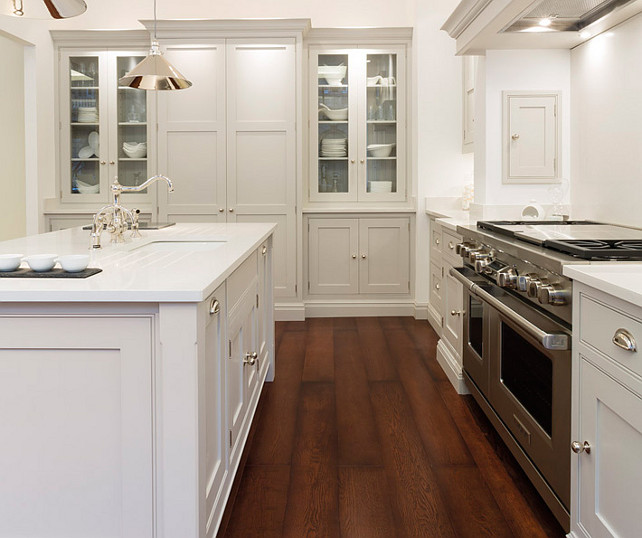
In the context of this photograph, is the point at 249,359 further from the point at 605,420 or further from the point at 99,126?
the point at 99,126

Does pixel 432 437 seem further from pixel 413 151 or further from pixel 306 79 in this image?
pixel 306 79

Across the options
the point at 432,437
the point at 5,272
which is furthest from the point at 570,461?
the point at 5,272

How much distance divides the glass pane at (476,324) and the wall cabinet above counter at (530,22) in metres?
1.29

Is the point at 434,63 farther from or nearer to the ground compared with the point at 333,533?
farther from the ground

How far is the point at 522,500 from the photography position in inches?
88.1

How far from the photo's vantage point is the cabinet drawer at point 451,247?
12.1 ft

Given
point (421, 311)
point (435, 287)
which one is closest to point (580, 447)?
point (435, 287)

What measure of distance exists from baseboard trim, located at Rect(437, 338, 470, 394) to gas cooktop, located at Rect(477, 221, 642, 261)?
2.65 ft

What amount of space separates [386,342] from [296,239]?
1.29 m

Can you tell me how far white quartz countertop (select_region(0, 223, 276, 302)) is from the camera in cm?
153

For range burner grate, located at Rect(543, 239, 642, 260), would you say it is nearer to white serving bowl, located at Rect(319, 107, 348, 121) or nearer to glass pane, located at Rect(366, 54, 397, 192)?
glass pane, located at Rect(366, 54, 397, 192)

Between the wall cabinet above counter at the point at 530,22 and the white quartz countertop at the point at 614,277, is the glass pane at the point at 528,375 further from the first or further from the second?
the wall cabinet above counter at the point at 530,22

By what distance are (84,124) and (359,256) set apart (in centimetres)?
265

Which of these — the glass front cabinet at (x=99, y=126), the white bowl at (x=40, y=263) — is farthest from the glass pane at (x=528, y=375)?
the glass front cabinet at (x=99, y=126)
